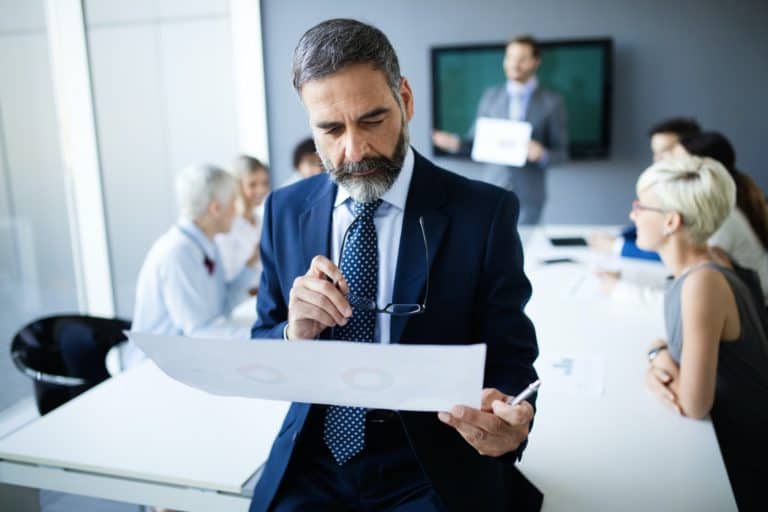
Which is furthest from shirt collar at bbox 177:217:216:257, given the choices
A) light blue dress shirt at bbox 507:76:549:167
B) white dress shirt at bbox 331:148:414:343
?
light blue dress shirt at bbox 507:76:549:167

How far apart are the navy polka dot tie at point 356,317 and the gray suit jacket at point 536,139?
3.63 metres

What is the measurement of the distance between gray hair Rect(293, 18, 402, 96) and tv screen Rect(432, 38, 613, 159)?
4.71 meters

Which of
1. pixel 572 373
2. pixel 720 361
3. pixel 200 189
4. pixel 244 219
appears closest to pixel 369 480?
pixel 572 373

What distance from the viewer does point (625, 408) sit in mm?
1851

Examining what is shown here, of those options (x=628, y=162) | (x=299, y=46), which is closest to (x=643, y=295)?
(x=299, y=46)

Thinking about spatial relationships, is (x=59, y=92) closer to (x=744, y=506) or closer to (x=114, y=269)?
(x=114, y=269)

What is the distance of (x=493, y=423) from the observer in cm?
112

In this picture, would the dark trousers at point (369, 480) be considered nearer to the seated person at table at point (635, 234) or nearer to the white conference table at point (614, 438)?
the white conference table at point (614, 438)

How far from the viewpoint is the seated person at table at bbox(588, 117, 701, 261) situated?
Result: 3.60m

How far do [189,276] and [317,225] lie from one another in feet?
4.81

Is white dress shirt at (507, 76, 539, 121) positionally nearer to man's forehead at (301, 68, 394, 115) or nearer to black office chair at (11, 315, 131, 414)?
black office chair at (11, 315, 131, 414)

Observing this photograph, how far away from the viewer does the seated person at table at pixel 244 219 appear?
3.82 metres

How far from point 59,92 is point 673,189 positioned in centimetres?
364

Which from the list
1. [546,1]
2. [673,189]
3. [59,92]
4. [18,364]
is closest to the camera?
[673,189]
